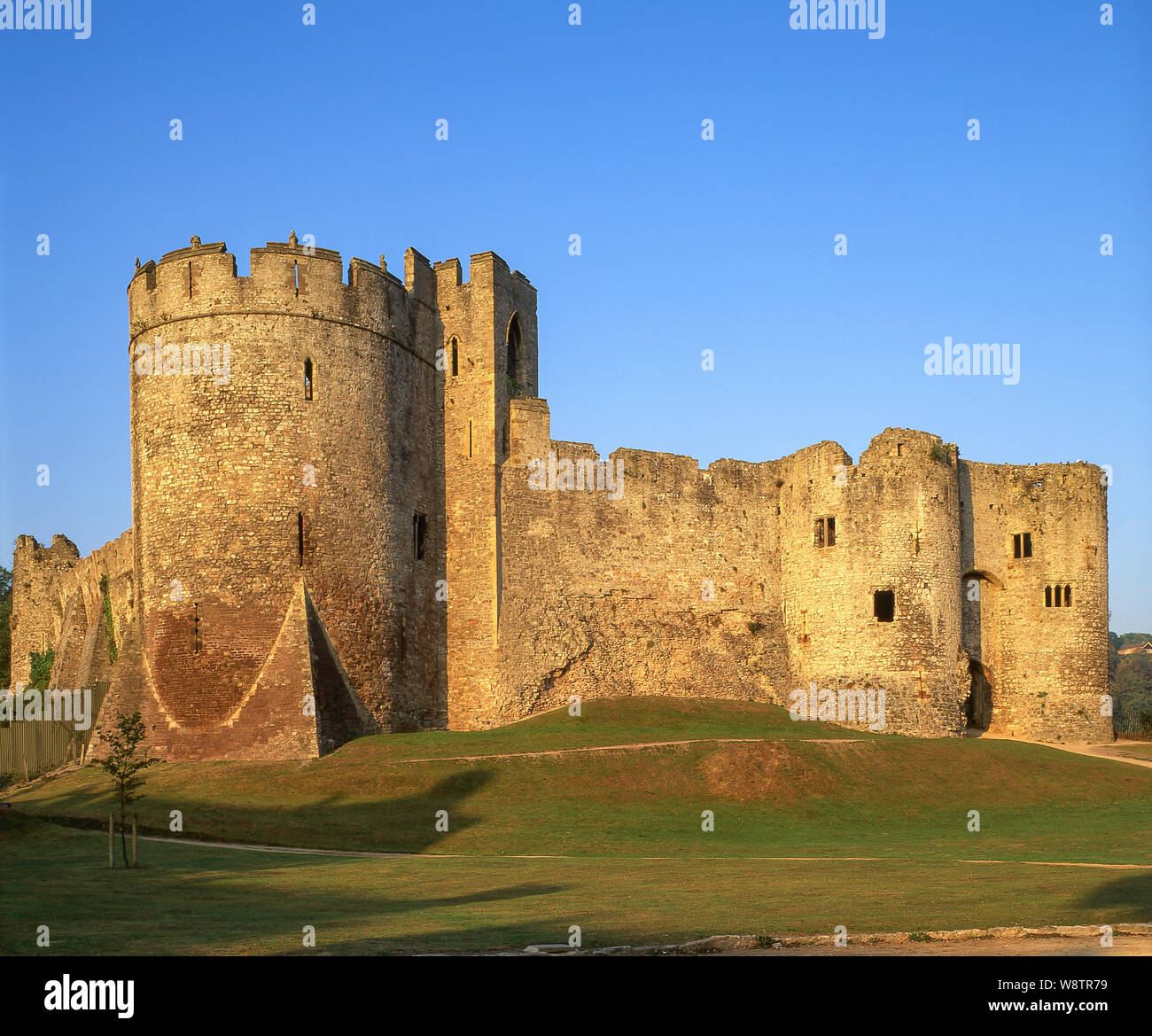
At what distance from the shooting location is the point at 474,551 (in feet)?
127

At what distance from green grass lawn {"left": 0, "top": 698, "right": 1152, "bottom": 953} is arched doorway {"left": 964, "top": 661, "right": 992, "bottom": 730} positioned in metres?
6.14

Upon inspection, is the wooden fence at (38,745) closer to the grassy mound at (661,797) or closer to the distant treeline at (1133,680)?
the grassy mound at (661,797)

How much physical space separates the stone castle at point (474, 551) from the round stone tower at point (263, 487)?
7 centimetres

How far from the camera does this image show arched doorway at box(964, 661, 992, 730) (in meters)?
42.9

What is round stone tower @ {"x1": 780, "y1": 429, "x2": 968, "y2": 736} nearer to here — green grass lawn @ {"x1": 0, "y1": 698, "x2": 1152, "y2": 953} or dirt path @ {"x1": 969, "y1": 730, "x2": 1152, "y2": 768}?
green grass lawn @ {"x1": 0, "y1": 698, "x2": 1152, "y2": 953}

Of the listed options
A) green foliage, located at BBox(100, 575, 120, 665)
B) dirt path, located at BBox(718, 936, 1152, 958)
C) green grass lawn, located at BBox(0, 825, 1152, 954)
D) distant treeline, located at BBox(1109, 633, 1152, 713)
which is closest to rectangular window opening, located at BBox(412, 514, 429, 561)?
green foliage, located at BBox(100, 575, 120, 665)

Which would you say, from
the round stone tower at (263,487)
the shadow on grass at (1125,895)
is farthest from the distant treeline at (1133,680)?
the shadow on grass at (1125,895)

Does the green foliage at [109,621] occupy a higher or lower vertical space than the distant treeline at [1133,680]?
higher

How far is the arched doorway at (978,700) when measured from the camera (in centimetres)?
4288

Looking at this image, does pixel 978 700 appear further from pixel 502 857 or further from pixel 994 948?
pixel 994 948

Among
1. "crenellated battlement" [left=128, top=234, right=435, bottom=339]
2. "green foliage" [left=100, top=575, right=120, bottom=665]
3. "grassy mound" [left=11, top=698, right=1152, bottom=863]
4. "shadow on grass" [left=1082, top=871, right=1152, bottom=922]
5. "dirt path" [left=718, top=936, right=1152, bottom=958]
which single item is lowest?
"grassy mound" [left=11, top=698, right=1152, bottom=863]
